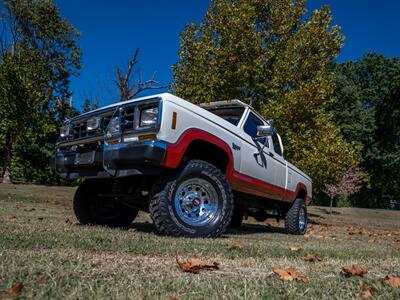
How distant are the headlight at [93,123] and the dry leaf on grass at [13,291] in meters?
3.62

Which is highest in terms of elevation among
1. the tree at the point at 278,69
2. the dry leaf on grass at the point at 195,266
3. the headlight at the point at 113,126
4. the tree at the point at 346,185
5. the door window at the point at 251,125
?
the tree at the point at 278,69

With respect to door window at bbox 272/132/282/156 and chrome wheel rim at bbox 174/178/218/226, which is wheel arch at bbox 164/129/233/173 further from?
door window at bbox 272/132/282/156

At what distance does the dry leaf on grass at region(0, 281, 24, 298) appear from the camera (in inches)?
80.0

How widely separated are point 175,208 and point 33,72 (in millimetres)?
27075

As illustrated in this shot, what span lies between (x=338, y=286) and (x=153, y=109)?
10.0ft

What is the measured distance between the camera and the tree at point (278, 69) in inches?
595

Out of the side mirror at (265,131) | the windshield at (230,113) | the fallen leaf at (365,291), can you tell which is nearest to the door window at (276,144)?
the windshield at (230,113)

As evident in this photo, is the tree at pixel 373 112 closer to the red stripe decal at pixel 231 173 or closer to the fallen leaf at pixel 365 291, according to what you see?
the red stripe decal at pixel 231 173

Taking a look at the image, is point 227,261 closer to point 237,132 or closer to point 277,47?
point 237,132

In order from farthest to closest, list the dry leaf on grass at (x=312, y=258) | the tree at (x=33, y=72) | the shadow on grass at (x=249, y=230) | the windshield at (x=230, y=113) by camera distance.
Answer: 1. the tree at (x=33, y=72)
2. the shadow on grass at (x=249, y=230)
3. the windshield at (x=230, y=113)
4. the dry leaf on grass at (x=312, y=258)

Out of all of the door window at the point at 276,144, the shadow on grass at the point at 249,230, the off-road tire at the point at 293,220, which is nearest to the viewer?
the shadow on grass at the point at 249,230

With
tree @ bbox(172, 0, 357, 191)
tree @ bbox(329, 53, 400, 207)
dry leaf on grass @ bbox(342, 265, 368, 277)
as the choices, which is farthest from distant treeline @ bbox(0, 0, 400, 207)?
tree @ bbox(329, 53, 400, 207)

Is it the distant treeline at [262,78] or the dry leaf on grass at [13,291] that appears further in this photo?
the distant treeline at [262,78]

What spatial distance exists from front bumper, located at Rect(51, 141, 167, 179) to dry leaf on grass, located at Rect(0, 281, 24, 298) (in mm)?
2704
